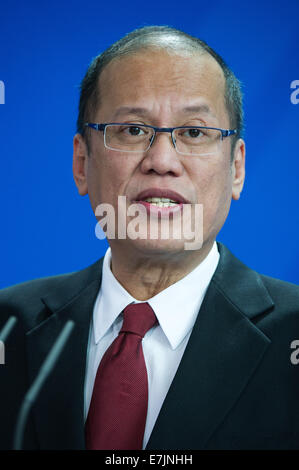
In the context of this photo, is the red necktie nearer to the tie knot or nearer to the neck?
the tie knot

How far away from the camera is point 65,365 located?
125 centimetres

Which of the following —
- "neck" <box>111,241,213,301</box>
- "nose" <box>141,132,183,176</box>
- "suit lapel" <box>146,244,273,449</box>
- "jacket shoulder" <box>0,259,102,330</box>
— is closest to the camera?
"suit lapel" <box>146,244,273,449</box>

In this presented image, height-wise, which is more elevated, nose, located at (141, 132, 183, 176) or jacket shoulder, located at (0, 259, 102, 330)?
nose, located at (141, 132, 183, 176)

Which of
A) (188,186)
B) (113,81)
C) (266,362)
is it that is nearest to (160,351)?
(266,362)

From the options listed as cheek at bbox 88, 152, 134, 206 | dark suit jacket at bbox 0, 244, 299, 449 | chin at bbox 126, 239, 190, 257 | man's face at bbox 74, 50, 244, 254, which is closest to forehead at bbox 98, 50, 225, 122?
man's face at bbox 74, 50, 244, 254

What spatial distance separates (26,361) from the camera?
1317 millimetres

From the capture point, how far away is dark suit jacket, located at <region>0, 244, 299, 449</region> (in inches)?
42.8

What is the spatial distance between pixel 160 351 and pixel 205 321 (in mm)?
130

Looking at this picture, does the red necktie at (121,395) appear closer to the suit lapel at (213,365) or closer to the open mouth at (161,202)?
the suit lapel at (213,365)

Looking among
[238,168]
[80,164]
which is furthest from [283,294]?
[80,164]

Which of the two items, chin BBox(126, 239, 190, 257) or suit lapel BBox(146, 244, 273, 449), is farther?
chin BBox(126, 239, 190, 257)

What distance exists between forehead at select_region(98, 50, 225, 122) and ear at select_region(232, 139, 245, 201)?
15 cm

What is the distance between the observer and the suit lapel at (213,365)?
1.08 metres
